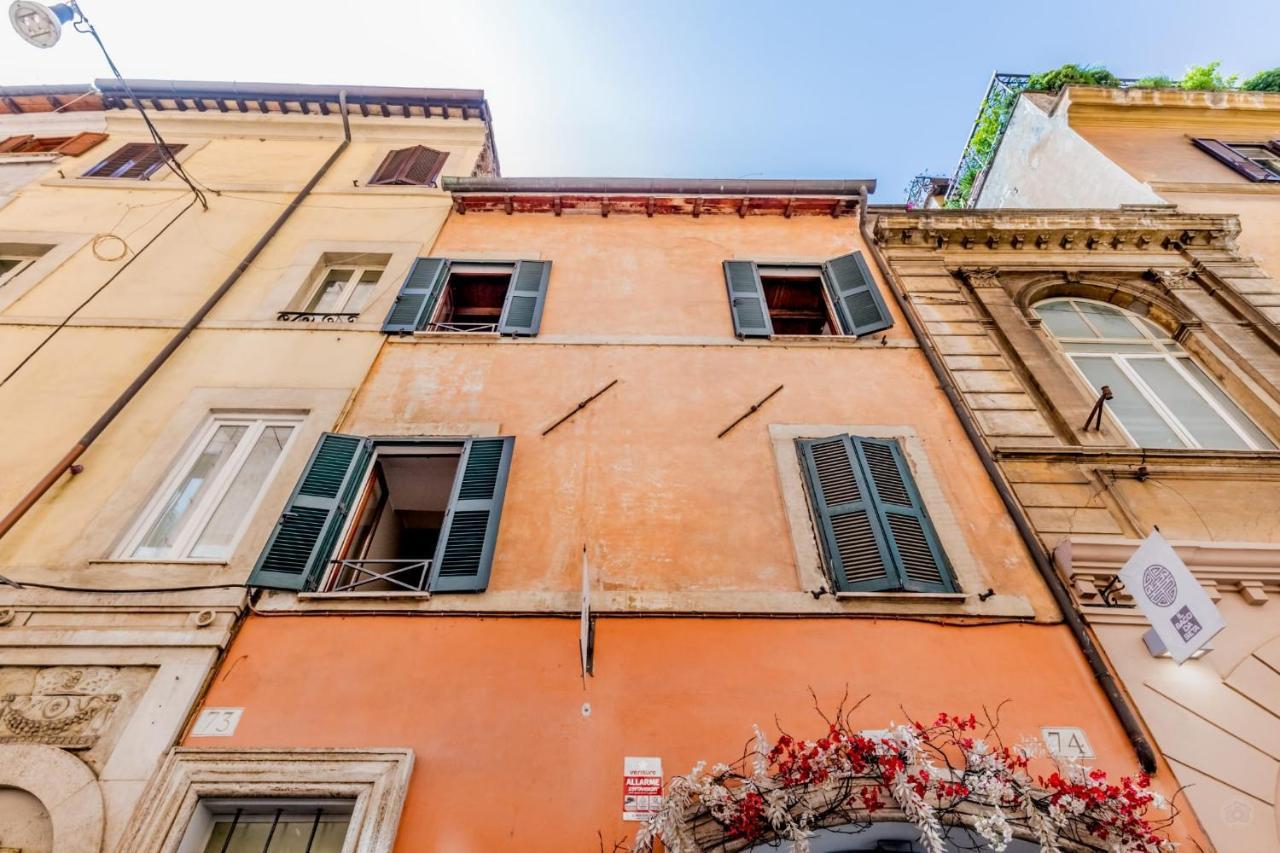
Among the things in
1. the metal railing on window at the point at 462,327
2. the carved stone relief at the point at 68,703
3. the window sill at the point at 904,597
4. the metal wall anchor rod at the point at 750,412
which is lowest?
the carved stone relief at the point at 68,703

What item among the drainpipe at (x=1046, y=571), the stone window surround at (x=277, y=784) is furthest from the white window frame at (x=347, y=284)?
the drainpipe at (x=1046, y=571)

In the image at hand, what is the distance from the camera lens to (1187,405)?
22.5 feet

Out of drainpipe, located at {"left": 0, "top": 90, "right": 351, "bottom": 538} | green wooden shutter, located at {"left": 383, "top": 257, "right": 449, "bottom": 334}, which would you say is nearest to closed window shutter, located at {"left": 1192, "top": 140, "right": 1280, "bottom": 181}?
green wooden shutter, located at {"left": 383, "top": 257, "right": 449, "bottom": 334}

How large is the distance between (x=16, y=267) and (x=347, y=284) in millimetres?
4209

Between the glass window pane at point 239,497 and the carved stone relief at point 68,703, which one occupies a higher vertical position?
the glass window pane at point 239,497

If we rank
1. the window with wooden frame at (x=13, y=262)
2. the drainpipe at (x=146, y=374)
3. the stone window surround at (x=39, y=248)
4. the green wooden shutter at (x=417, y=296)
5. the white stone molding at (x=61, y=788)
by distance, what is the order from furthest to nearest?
the window with wooden frame at (x=13, y=262), the stone window surround at (x=39, y=248), the green wooden shutter at (x=417, y=296), the drainpipe at (x=146, y=374), the white stone molding at (x=61, y=788)

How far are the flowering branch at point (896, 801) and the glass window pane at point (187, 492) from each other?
452cm

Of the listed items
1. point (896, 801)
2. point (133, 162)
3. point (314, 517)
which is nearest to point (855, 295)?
point (896, 801)

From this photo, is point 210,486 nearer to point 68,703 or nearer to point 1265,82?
point 68,703

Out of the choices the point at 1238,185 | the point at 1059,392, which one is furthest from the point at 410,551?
the point at 1238,185

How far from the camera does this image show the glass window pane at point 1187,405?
6422 millimetres

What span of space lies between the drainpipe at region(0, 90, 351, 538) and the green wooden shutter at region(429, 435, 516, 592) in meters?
3.38

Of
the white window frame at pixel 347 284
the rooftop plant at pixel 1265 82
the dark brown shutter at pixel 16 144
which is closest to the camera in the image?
the white window frame at pixel 347 284

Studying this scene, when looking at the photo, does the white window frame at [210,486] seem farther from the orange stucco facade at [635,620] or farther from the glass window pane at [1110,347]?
the glass window pane at [1110,347]
